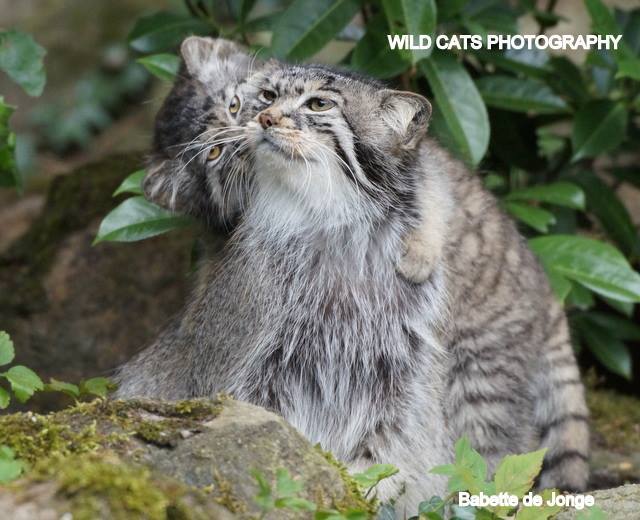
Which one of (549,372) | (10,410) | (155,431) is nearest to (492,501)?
(155,431)

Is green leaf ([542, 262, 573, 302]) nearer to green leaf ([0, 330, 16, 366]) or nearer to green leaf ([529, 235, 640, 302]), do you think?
green leaf ([529, 235, 640, 302])

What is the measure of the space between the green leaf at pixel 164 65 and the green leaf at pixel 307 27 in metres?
0.63

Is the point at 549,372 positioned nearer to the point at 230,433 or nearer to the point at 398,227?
the point at 398,227

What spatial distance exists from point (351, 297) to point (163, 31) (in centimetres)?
258

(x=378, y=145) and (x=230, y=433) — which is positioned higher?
(x=378, y=145)

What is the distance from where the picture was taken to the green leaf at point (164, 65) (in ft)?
19.1

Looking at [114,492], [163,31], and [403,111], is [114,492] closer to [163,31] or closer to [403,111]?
[403,111]

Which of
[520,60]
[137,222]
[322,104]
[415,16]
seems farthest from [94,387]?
[520,60]

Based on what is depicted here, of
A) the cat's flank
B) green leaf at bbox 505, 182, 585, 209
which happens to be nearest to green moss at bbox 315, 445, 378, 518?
the cat's flank

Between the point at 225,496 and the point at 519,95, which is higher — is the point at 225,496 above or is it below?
below

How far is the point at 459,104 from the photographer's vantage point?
18.4 ft

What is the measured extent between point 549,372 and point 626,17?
2588 mm

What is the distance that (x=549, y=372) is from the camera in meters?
5.57

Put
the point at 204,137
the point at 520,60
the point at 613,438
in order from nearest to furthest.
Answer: the point at 204,137
the point at 520,60
the point at 613,438
